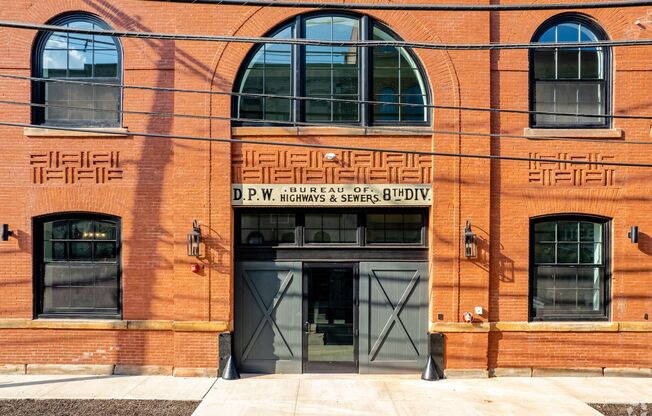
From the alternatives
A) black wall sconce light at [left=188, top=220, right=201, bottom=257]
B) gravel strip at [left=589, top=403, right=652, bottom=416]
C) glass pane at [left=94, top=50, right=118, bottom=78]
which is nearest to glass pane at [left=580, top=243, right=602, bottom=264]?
gravel strip at [left=589, top=403, right=652, bottom=416]

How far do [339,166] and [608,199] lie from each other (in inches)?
203

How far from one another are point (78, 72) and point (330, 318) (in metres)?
6.87

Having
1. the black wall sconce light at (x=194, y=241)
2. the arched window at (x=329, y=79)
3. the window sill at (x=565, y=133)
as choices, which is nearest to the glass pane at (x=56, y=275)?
the black wall sconce light at (x=194, y=241)

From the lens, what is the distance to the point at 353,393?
836 cm

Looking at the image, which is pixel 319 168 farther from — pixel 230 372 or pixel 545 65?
pixel 545 65

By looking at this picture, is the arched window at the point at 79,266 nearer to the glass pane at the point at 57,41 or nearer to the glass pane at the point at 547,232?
the glass pane at the point at 57,41

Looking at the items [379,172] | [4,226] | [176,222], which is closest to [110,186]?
[176,222]

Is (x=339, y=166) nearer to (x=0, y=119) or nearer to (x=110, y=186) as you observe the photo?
(x=110, y=186)

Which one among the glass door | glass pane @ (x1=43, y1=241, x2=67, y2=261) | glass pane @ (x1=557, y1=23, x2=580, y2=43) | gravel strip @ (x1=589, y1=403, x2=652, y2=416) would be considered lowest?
gravel strip @ (x1=589, y1=403, x2=652, y2=416)

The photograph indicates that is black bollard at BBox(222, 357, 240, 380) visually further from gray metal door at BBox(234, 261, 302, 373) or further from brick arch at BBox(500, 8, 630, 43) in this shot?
brick arch at BBox(500, 8, 630, 43)

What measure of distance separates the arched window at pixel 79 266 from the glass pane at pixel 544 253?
26.7 feet

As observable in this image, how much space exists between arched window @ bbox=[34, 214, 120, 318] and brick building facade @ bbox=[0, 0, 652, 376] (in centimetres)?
14

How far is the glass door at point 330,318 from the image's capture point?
30.8 ft

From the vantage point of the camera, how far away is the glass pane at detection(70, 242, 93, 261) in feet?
31.0
